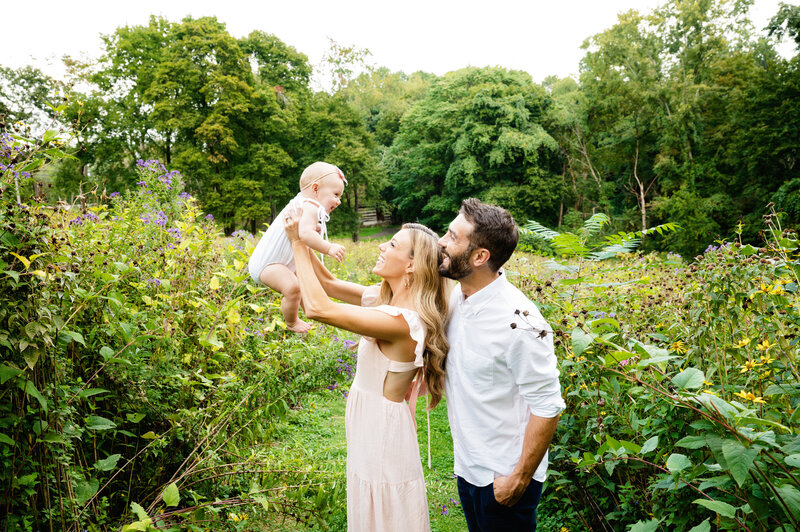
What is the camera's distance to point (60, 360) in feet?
6.12

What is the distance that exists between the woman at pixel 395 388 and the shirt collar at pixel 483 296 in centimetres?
16

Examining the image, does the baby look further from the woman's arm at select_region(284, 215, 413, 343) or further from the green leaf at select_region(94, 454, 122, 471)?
the green leaf at select_region(94, 454, 122, 471)

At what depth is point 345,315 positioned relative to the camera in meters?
1.95

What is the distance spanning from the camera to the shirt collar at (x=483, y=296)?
2.03m

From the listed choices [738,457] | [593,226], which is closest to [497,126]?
[593,226]

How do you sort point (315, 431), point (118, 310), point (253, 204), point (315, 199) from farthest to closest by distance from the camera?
point (253, 204)
point (315, 431)
point (315, 199)
point (118, 310)

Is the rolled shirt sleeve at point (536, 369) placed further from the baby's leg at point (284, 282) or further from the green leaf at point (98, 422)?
the green leaf at point (98, 422)

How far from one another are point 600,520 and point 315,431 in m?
3.05

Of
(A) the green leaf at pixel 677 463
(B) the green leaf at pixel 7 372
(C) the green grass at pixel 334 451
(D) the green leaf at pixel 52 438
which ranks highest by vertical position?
(B) the green leaf at pixel 7 372

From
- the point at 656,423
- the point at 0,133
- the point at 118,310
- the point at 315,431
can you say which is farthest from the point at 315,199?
the point at 315,431

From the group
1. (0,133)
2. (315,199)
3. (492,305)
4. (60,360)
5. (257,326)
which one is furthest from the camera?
(257,326)

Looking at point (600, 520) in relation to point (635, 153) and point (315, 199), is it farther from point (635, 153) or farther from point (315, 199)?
point (635, 153)

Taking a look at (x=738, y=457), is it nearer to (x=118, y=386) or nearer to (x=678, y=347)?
(x=678, y=347)

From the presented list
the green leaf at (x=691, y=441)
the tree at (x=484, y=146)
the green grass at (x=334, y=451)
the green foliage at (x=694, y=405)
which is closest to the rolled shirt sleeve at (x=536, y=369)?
the green foliage at (x=694, y=405)
